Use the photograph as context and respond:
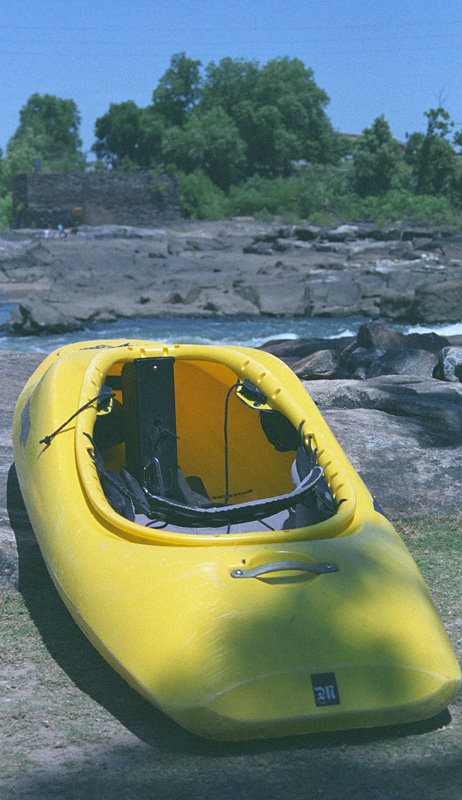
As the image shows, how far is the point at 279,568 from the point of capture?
7.74ft

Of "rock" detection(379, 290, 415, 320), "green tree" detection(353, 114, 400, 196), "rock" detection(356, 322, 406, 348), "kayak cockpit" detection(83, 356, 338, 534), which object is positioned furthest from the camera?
"green tree" detection(353, 114, 400, 196)

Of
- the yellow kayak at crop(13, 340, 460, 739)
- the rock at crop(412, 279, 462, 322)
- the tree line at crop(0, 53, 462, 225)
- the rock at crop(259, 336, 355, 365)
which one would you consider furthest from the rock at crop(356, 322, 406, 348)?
the tree line at crop(0, 53, 462, 225)

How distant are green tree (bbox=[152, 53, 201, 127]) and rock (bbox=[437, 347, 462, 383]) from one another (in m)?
55.1

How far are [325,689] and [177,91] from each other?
63.9 metres

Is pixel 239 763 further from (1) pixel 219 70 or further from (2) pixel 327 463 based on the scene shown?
(1) pixel 219 70

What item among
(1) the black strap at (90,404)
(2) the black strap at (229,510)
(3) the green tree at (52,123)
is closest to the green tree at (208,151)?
(3) the green tree at (52,123)

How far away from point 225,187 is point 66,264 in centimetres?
2681

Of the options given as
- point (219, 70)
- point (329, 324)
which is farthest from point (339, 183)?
point (329, 324)

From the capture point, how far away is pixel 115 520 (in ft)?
8.63

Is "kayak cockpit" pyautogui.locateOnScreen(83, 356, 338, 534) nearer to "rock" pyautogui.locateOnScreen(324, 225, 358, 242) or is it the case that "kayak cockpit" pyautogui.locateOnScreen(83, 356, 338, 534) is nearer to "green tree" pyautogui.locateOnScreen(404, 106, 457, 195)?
"rock" pyautogui.locateOnScreen(324, 225, 358, 242)

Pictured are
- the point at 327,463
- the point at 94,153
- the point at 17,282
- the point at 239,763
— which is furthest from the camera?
the point at 94,153

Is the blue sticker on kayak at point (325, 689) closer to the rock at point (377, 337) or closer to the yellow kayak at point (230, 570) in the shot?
the yellow kayak at point (230, 570)

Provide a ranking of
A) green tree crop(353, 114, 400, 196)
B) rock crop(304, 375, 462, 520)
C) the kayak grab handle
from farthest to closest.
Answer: green tree crop(353, 114, 400, 196) → rock crop(304, 375, 462, 520) → the kayak grab handle

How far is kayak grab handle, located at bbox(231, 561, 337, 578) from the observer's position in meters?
2.34
